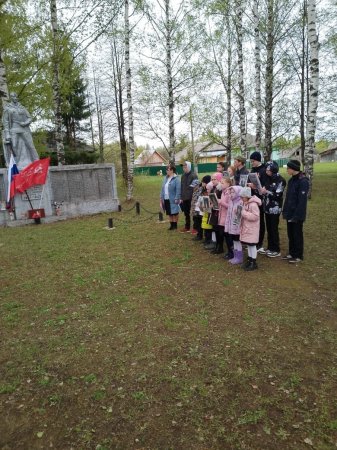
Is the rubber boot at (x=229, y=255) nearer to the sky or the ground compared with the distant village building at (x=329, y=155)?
nearer to the ground

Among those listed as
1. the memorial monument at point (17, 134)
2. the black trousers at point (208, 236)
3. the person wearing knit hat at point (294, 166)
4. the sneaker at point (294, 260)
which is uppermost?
the memorial monument at point (17, 134)

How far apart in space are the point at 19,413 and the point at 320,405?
2.37m

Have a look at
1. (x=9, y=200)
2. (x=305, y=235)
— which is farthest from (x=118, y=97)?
(x=305, y=235)

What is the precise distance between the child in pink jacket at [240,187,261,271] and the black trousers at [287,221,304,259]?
0.80m

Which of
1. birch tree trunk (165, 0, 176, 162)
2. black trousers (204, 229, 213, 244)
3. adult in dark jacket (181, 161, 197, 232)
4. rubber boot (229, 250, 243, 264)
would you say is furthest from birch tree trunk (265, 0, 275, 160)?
rubber boot (229, 250, 243, 264)

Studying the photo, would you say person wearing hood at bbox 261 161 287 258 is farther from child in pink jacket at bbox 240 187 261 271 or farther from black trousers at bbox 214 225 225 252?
black trousers at bbox 214 225 225 252

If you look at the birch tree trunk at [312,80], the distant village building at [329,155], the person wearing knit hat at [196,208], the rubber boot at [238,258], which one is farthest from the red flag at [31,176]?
the distant village building at [329,155]

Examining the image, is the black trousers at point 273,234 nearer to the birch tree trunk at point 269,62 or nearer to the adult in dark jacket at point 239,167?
the adult in dark jacket at point 239,167

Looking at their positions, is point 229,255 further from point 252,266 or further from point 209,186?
point 209,186

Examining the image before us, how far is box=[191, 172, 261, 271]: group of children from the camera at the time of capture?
5477 mm

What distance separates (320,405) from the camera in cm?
265

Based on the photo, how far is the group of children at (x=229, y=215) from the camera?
18.0 feet

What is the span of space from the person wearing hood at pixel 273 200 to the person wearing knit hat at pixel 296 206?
0.21 meters

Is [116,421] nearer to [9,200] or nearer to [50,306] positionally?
[50,306]
